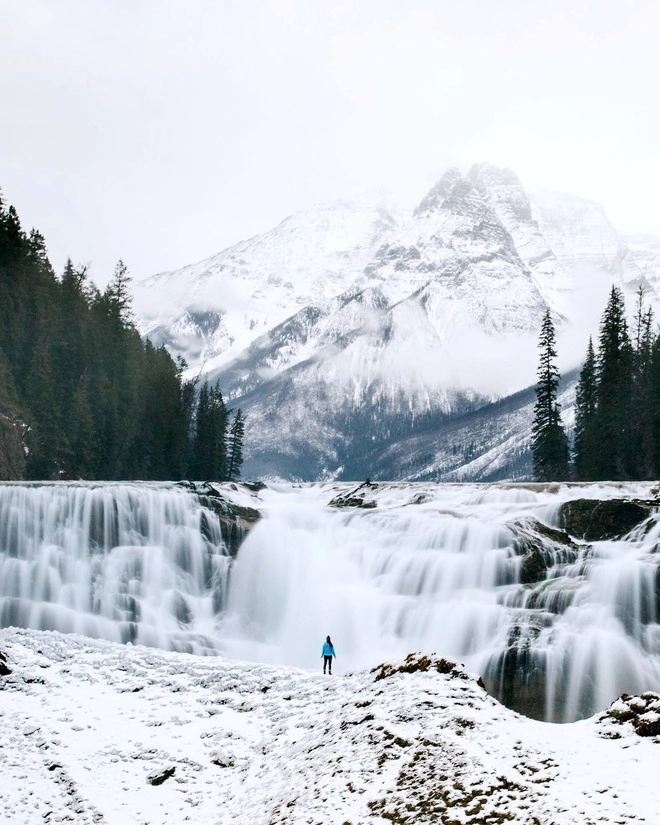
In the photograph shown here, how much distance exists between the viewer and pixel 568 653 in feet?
89.5

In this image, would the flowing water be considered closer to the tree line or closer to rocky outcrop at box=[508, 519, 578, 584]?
rocky outcrop at box=[508, 519, 578, 584]

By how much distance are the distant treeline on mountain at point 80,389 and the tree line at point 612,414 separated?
4129 cm

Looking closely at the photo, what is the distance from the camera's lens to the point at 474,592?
34000 mm

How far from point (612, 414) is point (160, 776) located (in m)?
68.2

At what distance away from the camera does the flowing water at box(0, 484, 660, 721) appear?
2803cm

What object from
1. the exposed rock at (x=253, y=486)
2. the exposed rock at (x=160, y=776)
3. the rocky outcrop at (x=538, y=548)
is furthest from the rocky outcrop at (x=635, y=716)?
the exposed rock at (x=253, y=486)

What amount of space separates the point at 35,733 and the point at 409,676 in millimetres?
8492

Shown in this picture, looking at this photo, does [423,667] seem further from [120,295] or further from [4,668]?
[120,295]

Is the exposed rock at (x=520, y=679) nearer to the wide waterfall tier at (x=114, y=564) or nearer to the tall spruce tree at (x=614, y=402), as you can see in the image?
the wide waterfall tier at (x=114, y=564)

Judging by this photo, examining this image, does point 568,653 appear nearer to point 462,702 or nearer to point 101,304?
point 462,702

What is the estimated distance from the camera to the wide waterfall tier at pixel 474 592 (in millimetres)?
27297

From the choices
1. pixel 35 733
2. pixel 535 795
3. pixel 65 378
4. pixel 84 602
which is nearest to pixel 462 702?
pixel 535 795

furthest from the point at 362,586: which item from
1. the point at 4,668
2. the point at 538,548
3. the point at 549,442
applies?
the point at 549,442

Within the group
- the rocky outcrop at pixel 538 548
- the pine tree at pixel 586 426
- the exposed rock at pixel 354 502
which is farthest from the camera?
the pine tree at pixel 586 426
